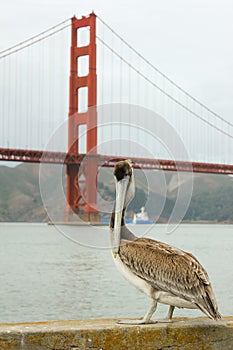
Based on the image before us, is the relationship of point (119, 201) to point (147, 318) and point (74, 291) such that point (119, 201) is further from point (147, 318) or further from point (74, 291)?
point (74, 291)

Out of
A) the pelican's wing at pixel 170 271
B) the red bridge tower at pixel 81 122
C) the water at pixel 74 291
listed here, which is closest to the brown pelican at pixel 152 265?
the pelican's wing at pixel 170 271

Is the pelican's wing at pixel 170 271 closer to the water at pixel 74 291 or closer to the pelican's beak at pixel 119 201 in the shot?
the pelican's beak at pixel 119 201

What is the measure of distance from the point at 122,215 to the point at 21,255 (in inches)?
1241

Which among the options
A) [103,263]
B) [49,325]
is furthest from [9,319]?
[103,263]

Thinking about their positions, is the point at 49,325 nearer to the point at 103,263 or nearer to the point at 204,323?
the point at 204,323

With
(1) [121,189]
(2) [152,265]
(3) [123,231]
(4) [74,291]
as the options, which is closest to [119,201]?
(1) [121,189]

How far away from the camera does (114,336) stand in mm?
3938

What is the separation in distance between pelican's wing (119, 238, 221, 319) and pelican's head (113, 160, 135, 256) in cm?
14

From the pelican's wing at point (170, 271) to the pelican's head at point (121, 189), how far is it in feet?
0.46

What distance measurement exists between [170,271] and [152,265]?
108 millimetres

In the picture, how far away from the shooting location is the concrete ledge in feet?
12.6

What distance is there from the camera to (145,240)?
4180 millimetres

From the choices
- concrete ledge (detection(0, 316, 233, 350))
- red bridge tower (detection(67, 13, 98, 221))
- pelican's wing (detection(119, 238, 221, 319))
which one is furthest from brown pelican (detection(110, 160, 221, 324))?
red bridge tower (detection(67, 13, 98, 221))

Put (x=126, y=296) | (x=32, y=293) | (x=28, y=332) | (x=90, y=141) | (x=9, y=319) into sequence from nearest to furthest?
1. (x=28, y=332)
2. (x=9, y=319)
3. (x=126, y=296)
4. (x=32, y=293)
5. (x=90, y=141)
